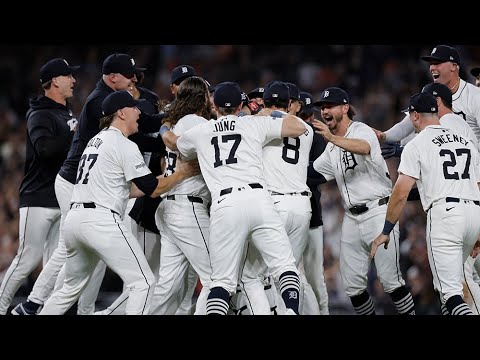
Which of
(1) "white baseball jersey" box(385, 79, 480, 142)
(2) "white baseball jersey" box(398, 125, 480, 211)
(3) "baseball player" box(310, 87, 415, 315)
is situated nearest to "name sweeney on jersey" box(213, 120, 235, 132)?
(3) "baseball player" box(310, 87, 415, 315)

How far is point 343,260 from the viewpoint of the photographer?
6449 mm

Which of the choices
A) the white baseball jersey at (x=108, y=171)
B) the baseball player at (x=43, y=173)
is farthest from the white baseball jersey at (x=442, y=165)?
the baseball player at (x=43, y=173)

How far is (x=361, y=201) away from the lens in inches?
247

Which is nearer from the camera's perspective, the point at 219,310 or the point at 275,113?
the point at 219,310

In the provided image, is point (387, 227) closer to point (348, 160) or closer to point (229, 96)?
point (348, 160)

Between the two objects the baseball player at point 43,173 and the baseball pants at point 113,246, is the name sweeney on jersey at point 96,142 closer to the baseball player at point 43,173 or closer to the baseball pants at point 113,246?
the baseball pants at point 113,246

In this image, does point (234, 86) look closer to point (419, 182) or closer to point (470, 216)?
point (419, 182)

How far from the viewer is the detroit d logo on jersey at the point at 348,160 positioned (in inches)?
248

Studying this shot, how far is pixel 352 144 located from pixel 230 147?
1042 millimetres

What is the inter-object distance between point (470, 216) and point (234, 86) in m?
1.79

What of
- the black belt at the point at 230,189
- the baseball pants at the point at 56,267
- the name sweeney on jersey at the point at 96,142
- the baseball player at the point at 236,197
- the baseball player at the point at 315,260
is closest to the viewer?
the baseball player at the point at 236,197

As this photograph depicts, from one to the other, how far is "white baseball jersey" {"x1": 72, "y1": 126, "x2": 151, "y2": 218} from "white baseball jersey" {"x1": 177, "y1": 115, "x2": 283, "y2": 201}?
359mm
